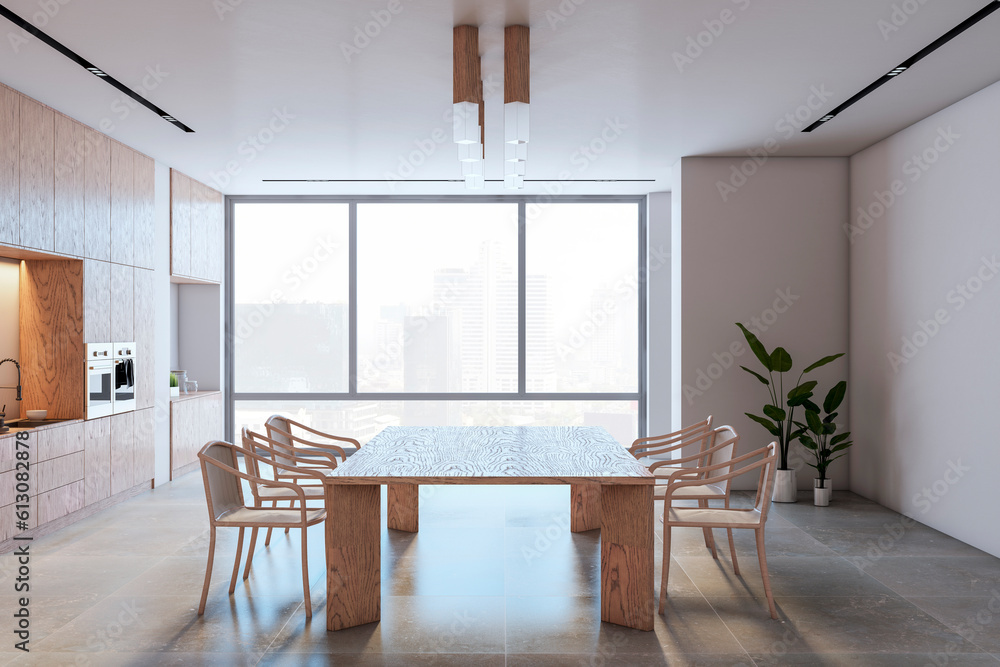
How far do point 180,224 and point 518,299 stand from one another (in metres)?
3.57

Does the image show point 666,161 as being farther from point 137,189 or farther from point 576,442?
point 137,189

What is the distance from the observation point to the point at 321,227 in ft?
26.2

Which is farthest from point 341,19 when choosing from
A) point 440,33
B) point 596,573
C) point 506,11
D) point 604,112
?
point 596,573

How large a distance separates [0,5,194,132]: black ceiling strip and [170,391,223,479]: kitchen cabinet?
8.97 feet

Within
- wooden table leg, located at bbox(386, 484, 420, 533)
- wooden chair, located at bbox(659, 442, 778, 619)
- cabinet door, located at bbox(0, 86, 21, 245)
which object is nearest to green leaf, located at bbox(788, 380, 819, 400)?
wooden chair, located at bbox(659, 442, 778, 619)

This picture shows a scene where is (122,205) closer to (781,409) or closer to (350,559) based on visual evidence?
(350,559)

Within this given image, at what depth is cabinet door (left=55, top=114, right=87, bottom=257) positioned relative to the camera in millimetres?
4863

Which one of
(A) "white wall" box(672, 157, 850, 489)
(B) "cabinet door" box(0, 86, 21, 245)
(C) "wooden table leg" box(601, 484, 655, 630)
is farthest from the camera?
(A) "white wall" box(672, 157, 850, 489)

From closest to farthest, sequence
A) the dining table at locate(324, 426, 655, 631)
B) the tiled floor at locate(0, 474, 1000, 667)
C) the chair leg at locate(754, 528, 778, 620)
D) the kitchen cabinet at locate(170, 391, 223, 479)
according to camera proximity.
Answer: the tiled floor at locate(0, 474, 1000, 667), the dining table at locate(324, 426, 655, 631), the chair leg at locate(754, 528, 778, 620), the kitchen cabinet at locate(170, 391, 223, 479)

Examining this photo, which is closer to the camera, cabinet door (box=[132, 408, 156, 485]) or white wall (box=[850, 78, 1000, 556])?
white wall (box=[850, 78, 1000, 556])

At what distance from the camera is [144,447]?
6.04 m

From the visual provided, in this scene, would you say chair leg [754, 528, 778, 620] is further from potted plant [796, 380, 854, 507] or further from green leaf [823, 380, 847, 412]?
green leaf [823, 380, 847, 412]

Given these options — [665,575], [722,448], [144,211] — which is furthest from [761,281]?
[144,211]

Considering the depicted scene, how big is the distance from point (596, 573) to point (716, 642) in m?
0.99
